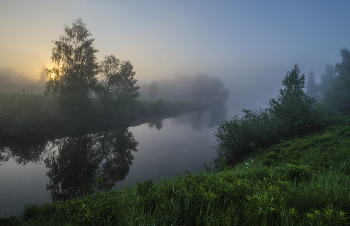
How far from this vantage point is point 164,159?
15.3m

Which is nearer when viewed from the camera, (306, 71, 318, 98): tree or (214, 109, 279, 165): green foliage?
(214, 109, 279, 165): green foliage

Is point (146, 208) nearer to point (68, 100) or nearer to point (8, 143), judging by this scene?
point (8, 143)

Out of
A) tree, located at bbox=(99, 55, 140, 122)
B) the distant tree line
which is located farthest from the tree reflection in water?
the distant tree line

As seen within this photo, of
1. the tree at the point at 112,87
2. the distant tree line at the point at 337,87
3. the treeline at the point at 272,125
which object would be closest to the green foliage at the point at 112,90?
the tree at the point at 112,87

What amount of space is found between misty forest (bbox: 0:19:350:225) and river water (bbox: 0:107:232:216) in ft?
0.40

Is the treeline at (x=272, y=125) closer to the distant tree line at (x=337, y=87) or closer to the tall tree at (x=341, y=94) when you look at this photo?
the distant tree line at (x=337, y=87)

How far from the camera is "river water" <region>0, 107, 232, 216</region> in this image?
9.38m

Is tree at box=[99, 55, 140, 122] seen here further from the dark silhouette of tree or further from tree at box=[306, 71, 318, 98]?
tree at box=[306, 71, 318, 98]

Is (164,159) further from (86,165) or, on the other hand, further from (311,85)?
(311,85)

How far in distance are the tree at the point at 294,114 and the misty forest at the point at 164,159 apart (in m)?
0.10

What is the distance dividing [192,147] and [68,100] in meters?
21.7

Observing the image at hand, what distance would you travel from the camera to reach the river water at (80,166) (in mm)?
9375

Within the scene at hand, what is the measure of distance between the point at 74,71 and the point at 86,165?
20.3 meters

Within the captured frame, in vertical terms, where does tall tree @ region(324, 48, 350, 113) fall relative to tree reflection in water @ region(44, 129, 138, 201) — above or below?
above
